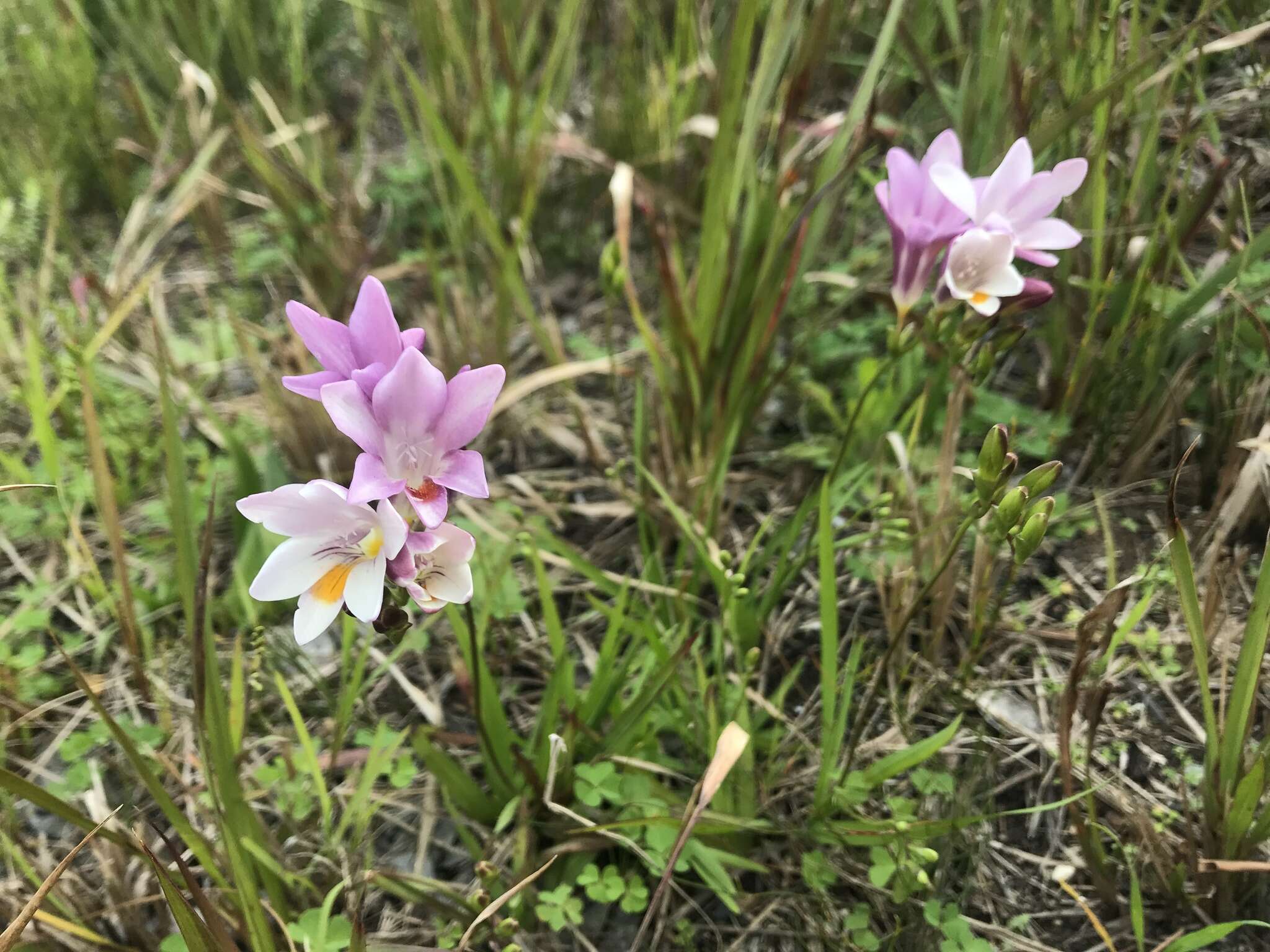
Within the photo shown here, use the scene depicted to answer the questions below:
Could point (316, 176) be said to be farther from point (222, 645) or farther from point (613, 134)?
point (222, 645)

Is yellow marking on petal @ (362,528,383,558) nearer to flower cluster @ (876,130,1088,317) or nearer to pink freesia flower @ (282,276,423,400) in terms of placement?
pink freesia flower @ (282,276,423,400)

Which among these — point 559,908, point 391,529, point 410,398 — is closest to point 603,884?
point 559,908

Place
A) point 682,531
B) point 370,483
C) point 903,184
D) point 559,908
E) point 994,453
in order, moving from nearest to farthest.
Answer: point 370,483
point 994,453
point 559,908
point 903,184
point 682,531

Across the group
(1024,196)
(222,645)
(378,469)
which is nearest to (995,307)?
(1024,196)

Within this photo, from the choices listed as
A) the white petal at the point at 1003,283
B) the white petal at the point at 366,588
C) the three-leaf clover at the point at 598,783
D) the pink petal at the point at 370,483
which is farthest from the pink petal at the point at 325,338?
the white petal at the point at 1003,283

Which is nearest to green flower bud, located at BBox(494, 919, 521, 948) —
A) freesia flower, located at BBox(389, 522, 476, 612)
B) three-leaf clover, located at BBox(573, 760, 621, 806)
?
three-leaf clover, located at BBox(573, 760, 621, 806)

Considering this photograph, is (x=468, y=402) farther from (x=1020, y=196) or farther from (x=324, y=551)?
(x=1020, y=196)

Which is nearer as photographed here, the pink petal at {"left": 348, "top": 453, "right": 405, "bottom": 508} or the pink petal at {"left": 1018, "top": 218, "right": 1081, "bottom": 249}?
the pink petal at {"left": 348, "top": 453, "right": 405, "bottom": 508}
